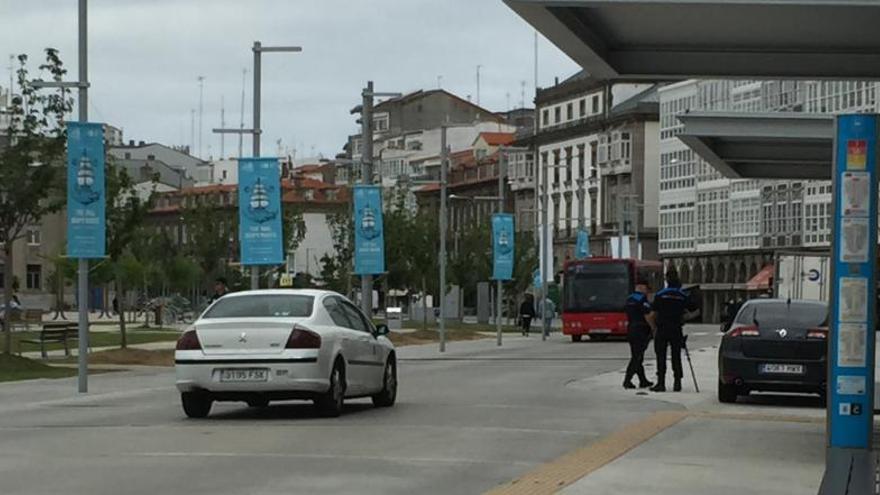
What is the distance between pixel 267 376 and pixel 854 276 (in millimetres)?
9582

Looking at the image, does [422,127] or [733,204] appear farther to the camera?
[422,127]

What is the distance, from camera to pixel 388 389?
25.7 meters

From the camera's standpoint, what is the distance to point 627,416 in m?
24.0

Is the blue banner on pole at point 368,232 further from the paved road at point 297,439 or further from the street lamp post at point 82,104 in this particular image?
the street lamp post at point 82,104

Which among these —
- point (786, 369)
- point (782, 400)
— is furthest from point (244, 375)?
point (782, 400)

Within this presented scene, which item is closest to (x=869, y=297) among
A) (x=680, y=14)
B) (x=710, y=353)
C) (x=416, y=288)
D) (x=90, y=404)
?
(x=680, y=14)

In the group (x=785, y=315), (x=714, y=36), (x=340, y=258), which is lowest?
(x=785, y=315)

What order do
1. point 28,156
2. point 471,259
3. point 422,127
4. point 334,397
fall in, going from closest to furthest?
point 334,397
point 28,156
point 471,259
point 422,127

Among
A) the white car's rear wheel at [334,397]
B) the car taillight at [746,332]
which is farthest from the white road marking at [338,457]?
the car taillight at [746,332]

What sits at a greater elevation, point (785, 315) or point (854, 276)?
point (854, 276)

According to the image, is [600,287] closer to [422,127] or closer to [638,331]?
[638,331]

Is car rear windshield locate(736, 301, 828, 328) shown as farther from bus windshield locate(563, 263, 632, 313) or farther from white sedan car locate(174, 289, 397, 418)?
bus windshield locate(563, 263, 632, 313)

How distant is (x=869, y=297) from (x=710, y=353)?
3811cm

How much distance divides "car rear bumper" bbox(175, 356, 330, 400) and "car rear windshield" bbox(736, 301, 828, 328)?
735cm
